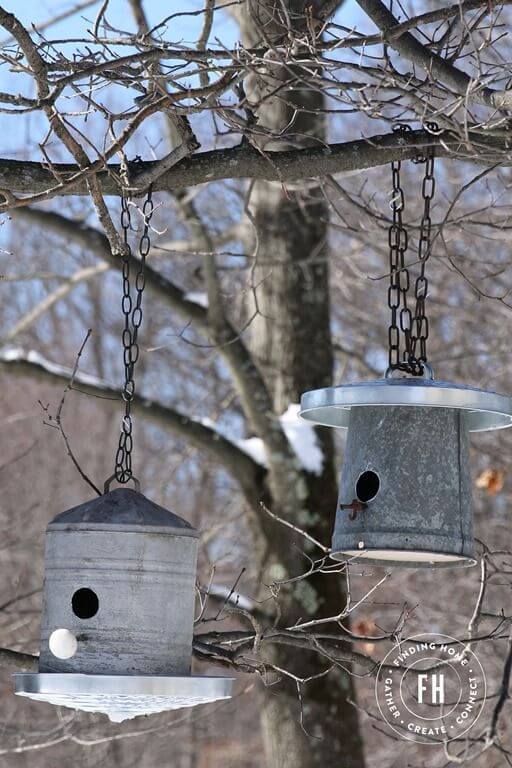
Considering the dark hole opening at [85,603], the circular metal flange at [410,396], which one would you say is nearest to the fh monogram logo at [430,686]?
the circular metal flange at [410,396]

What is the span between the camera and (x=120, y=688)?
3.25 meters

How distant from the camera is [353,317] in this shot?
11836 mm

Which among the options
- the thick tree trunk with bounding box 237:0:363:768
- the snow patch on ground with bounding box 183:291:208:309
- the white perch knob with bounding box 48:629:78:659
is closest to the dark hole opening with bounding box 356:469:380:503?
the white perch knob with bounding box 48:629:78:659

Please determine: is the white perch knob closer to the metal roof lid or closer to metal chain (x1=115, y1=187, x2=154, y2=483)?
the metal roof lid

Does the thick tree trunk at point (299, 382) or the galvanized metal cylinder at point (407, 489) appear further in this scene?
the thick tree trunk at point (299, 382)

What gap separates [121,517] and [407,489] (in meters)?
0.93

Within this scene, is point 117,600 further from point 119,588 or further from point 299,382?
point 299,382

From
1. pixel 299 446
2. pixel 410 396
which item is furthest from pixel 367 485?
pixel 299 446

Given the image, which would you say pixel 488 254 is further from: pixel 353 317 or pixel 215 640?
pixel 215 640

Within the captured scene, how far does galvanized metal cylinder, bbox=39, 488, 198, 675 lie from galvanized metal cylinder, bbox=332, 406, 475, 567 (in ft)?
1.99

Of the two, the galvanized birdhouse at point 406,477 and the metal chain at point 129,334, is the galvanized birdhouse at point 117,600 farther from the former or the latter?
the galvanized birdhouse at point 406,477

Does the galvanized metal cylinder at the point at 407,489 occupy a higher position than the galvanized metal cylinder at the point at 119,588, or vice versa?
the galvanized metal cylinder at the point at 407,489

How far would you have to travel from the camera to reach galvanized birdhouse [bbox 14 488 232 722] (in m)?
3.44

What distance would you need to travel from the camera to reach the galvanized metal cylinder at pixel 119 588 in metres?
3.45
